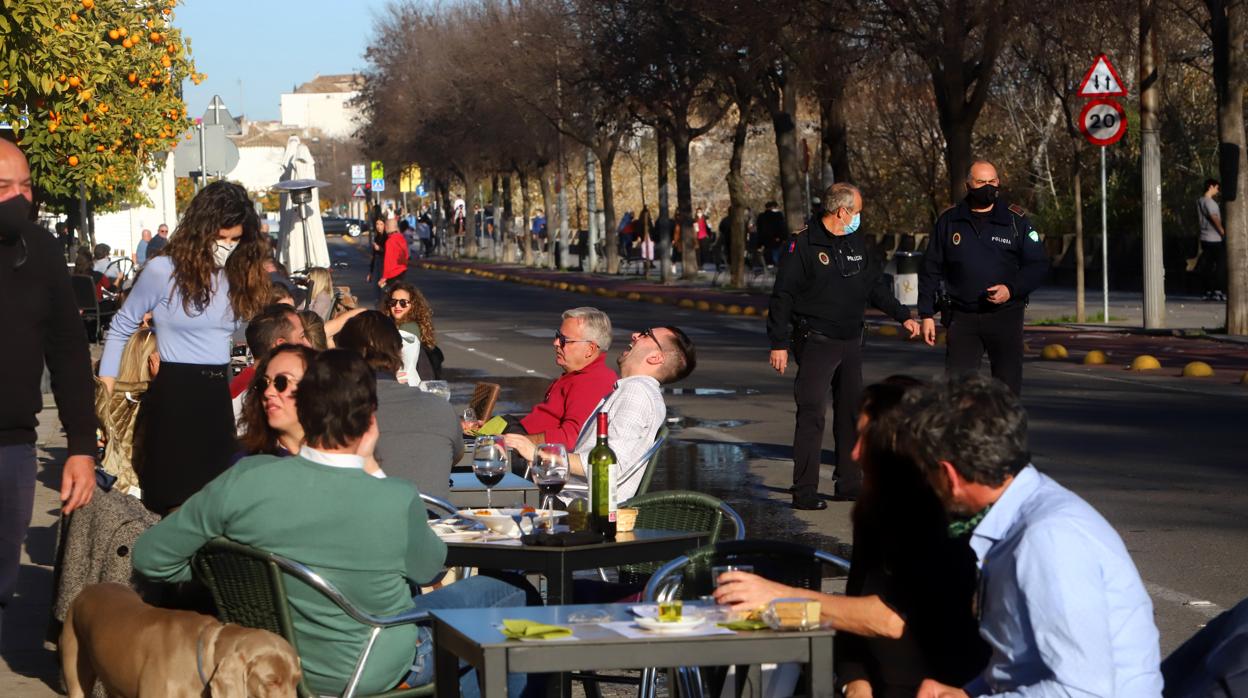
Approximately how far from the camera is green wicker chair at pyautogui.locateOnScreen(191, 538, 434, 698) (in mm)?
5121

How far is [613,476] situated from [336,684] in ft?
4.22

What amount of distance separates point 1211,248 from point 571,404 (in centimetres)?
2444

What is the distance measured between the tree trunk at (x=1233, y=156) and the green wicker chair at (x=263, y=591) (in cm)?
1960

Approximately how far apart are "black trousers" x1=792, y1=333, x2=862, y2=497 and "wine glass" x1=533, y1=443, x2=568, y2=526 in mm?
4928

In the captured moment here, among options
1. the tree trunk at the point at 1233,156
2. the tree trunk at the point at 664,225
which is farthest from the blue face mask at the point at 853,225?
the tree trunk at the point at 664,225

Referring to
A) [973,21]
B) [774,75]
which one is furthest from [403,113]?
[973,21]

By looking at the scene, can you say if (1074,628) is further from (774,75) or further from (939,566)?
(774,75)

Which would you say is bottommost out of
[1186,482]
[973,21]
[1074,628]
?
[1186,482]

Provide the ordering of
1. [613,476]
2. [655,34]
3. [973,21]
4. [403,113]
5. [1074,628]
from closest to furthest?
[1074,628] → [613,476] → [973,21] → [655,34] → [403,113]

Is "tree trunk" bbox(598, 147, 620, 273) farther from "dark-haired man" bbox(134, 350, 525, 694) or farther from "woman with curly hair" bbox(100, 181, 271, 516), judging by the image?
"dark-haired man" bbox(134, 350, 525, 694)

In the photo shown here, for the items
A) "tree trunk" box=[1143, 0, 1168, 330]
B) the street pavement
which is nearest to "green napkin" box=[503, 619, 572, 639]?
the street pavement

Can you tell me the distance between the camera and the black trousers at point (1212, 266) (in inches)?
1214

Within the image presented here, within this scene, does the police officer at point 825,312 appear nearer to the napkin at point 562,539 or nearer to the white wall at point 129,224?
the napkin at point 562,539

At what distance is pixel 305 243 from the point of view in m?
29.7
